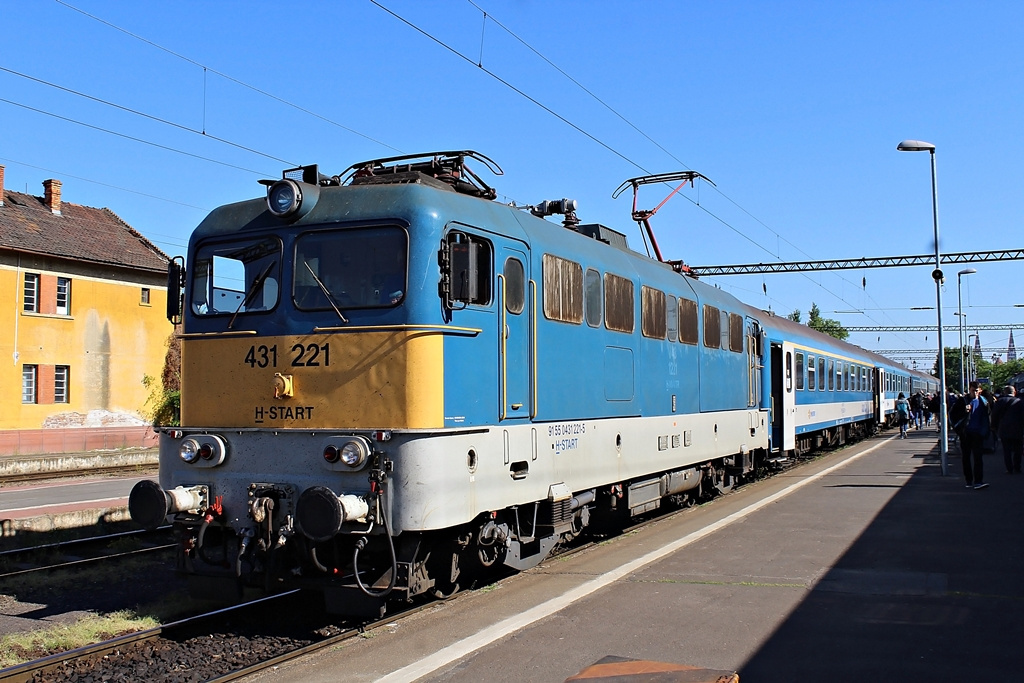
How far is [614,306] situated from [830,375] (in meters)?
19.6

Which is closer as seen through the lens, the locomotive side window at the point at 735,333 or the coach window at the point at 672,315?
the coach window at the point at 672,315

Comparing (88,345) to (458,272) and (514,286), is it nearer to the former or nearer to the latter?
(514,286)

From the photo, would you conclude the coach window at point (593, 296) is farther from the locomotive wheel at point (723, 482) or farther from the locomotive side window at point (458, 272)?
the locomotive wheel at point (723, 482)

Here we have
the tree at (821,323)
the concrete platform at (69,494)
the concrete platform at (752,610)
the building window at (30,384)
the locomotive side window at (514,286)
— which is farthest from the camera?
the tree at (821,323)

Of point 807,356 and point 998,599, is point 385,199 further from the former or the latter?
point 807,356

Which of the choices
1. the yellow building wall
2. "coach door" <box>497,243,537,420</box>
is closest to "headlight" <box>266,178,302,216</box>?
"coach door" <box>497,243,537,420</box>

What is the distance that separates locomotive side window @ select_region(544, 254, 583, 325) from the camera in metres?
8.84

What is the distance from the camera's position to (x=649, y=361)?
11.4 meters

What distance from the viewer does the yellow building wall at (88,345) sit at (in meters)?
31.6

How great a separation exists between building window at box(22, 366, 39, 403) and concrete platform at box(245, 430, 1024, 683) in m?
27.7

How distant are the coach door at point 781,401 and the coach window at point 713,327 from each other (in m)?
6.16

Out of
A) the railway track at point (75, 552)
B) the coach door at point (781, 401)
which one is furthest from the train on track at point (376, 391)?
the coach door at point (781, 401)

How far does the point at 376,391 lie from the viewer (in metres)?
7.09

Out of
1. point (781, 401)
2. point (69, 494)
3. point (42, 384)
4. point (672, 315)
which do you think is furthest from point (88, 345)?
point (672, 315)
